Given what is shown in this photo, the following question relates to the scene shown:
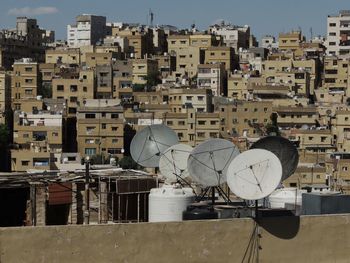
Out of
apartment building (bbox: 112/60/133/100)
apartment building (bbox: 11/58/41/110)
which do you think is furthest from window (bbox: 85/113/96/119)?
apartment building (bbox: 112/60/133/100)

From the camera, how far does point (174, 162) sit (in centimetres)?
1143

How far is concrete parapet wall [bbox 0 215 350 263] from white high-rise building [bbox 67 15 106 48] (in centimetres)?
9556

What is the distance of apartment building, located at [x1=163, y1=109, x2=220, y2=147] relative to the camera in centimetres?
5425

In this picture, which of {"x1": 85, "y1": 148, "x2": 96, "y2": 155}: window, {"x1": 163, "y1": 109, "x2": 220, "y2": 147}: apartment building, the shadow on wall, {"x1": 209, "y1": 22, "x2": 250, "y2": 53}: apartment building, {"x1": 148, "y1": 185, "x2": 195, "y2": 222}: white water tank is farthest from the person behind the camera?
{"x1": 209, "y1": 22, "x2": 250, "y2": 53}: apartment building

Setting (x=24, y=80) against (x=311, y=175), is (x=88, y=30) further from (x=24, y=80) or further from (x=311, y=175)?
(x=311, y=175)

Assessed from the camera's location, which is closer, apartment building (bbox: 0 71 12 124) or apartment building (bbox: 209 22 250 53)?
apartment building (bbox: 0 71 12 124)

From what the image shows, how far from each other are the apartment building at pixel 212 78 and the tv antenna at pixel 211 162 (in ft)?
192

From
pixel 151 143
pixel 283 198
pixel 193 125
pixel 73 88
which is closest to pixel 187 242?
pixel 283 198

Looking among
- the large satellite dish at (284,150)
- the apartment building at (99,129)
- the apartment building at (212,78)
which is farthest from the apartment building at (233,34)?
the large satellite dish at (284,150)

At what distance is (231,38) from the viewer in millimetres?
97062

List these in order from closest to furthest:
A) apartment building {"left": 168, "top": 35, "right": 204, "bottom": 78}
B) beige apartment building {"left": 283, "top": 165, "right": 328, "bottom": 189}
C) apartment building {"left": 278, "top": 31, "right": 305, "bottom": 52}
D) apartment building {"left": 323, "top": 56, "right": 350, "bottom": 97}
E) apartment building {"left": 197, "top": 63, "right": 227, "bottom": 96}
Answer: beige apartment building {"left": 283, "top": 165, "right": 328, "bottom": 189}
apartment building {"left": 197, "top": 63, "right": 227, "bottom": 96}
apartment building {"left": 323, "top": 56, "right": 350, "bottom": 97}
apartment building {"left": 168, "top": 35, "right": 204, "bottom": 78}
apartment building {"left": 278, "top": 31, "right": 305, "bottom": 52}

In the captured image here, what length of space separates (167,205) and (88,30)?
319ft

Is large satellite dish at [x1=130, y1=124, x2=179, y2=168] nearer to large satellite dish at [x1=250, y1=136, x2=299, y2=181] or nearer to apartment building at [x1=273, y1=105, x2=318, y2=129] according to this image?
large satellite dish at [x1=250, y1=136, x2=299, y2=181]

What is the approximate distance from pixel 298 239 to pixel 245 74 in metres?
A: 62.1
